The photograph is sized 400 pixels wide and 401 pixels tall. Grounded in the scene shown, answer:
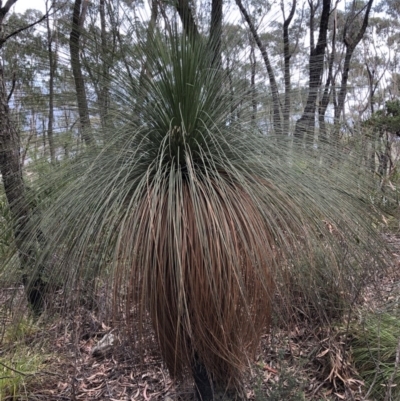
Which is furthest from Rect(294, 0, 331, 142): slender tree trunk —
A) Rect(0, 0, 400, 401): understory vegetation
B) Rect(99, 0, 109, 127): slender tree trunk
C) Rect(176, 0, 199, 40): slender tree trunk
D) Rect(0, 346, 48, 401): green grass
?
Rect(0, 346, 48, 401): green grass

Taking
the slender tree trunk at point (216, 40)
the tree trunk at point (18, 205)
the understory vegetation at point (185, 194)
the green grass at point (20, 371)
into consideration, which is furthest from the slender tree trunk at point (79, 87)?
the green grass at point (20, 371)

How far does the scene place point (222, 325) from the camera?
981 mm

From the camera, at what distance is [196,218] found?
0.95 m

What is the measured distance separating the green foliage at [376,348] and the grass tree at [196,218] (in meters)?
0.80

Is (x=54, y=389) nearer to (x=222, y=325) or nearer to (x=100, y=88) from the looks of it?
(x=222, y=325)

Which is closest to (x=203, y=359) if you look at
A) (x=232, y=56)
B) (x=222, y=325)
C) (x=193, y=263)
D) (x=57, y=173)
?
(x=222, y=325)

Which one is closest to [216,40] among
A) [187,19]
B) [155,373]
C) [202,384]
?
[187,19]

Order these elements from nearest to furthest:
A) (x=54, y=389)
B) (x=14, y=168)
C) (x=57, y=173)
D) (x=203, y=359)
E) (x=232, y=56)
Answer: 1. (x=203, y=359)
2. (x=57, y=173)
3. (x=232, y=56)
4. (x=14, y=168)
5. (x=54, y=389)

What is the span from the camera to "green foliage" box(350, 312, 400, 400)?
1.74 meters

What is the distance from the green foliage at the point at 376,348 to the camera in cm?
174

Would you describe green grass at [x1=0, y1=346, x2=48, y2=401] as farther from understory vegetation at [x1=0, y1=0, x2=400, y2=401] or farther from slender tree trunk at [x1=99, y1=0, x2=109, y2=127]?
slender tree trunk at [x1=99, y1=0, x2=109, y2=127]

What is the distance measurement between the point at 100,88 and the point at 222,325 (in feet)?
2.97

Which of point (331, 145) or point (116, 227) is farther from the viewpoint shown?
point (331, 145)

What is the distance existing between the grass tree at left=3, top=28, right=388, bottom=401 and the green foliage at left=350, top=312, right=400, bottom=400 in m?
0.80
